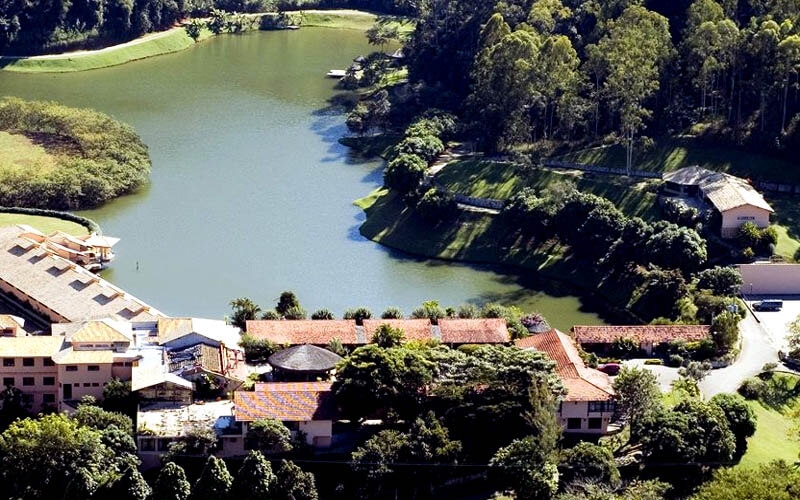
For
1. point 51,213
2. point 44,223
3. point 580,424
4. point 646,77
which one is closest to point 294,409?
point 580,424

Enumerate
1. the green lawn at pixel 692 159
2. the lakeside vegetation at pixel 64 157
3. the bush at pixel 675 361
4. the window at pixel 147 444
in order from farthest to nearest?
the lakeside vegetation at pixel 64 157 < the green lawn at pixel 692 159 < the bush at pixel 675 361 < the window at pixel 147 444

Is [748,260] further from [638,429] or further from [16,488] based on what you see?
[16,488]

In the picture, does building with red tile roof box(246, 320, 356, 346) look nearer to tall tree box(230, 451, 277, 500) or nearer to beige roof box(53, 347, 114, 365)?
beige roof box(53, 347, 114, 365)

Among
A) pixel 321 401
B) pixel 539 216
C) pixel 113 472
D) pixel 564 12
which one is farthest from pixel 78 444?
pixel 564 12

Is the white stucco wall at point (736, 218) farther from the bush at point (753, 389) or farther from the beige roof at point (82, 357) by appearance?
the beige roof at point (82, 357)

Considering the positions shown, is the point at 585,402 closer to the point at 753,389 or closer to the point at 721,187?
the point at 753,389

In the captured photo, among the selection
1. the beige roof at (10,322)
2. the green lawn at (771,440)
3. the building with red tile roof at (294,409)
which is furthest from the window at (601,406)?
the beige roof at (10,322)
